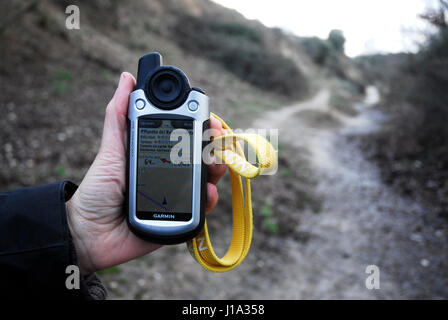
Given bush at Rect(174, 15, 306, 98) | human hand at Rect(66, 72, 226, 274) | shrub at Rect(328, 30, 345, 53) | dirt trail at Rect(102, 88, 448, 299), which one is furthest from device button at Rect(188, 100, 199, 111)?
shrub at Rect(328, 30, 345, 53)

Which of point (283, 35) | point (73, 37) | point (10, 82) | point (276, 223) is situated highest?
point (283, 35)

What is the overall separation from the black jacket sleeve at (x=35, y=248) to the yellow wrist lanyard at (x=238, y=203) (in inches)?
25.6

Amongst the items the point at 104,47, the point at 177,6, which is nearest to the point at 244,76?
the point at 177,6

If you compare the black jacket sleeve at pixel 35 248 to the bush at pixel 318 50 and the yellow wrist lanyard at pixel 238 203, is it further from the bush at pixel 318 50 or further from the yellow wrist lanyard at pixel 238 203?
the bush at pixel 318 50

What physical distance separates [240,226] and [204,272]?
241 cm

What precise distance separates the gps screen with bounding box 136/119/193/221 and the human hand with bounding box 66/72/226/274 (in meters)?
0.15

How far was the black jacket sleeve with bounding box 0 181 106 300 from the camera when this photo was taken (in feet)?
4.78

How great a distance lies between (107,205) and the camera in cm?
186

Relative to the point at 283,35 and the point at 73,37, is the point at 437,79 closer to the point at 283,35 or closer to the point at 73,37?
the point at 73,37

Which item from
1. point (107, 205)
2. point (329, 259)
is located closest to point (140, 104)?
point (107, 205)

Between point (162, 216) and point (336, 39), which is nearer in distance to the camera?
point (162, 216)

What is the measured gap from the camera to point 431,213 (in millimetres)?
5996

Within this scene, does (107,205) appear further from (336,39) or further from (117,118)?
(336,39)

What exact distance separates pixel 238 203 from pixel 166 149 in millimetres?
564
